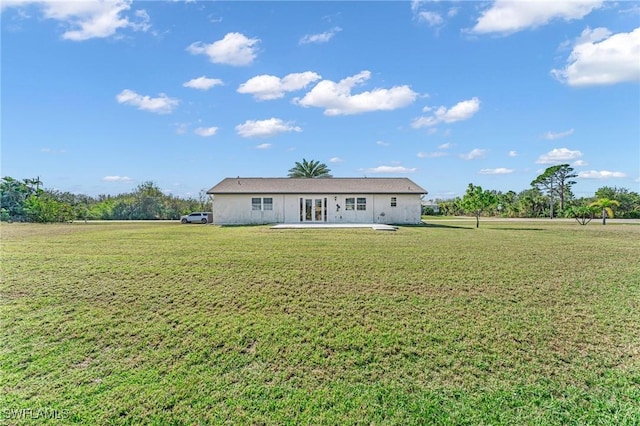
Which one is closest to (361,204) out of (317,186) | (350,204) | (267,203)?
(350,204)

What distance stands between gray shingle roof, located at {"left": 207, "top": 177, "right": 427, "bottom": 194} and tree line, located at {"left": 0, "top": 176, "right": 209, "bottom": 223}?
13.2 m

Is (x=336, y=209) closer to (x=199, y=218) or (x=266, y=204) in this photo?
(x=266, y=204)

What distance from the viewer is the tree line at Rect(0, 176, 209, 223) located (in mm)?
27906

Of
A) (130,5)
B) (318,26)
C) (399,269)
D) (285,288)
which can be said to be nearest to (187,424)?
(285,288)

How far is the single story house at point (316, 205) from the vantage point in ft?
77.9

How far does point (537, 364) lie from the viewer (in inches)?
174

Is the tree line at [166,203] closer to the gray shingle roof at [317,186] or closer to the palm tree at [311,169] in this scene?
the palm tree at [311,169]

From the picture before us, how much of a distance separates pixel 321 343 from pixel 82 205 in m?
35.9

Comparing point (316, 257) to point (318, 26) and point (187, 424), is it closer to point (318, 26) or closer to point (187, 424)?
point (187, 424)

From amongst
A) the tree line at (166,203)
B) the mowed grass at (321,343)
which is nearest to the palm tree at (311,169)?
the tree line at (166,203)

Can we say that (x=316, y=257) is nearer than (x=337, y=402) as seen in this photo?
No

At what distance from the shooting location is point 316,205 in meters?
23.9

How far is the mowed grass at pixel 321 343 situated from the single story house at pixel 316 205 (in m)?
15.3

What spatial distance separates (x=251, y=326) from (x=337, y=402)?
195 cm
